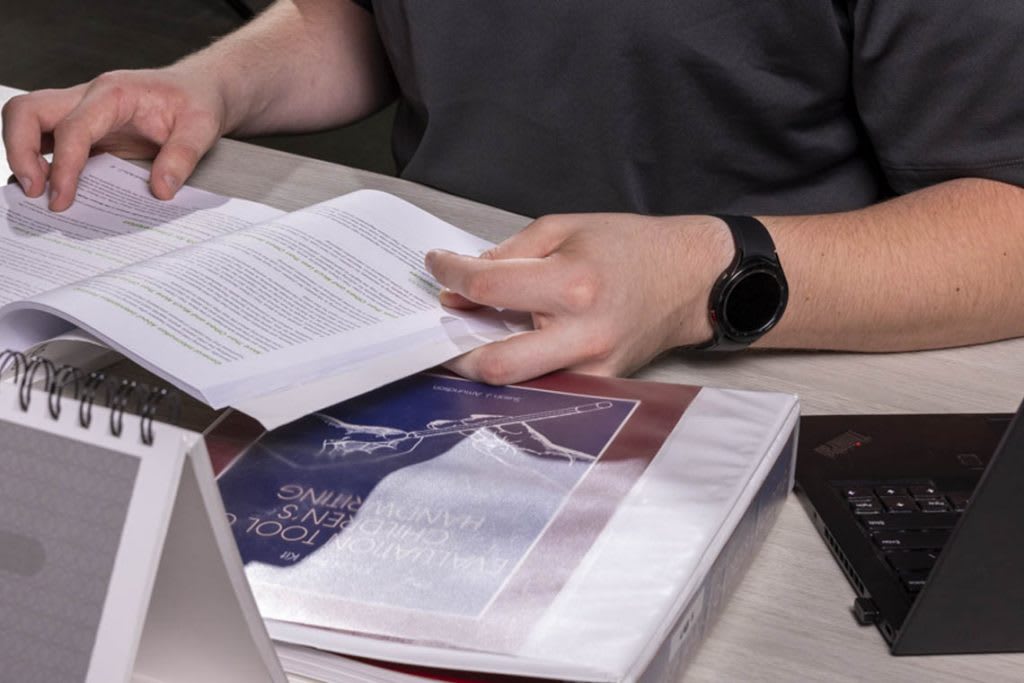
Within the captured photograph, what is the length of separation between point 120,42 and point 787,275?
10.4 ft

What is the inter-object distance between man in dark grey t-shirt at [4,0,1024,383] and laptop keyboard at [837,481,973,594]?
18 centimetres

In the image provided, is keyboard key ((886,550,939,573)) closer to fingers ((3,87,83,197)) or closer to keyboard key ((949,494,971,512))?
keyboard key ((949,494,971,512))

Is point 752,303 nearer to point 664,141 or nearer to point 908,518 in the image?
point 908,518

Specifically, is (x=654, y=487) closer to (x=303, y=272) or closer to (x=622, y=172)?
(x=303, y=272)

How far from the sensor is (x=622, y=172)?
50.3 inches

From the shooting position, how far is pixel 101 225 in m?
1.06

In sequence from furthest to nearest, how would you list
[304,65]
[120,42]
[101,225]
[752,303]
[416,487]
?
[120,42]
[304,65]
[101,225]
[752,303]
[416,487]

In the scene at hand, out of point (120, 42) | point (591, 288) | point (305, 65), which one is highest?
point (591, 288)

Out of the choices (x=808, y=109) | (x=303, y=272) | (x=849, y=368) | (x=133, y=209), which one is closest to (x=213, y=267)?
(x=303, y=272)

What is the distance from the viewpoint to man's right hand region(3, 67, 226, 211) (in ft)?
3.69

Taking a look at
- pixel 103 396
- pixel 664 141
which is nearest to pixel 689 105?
pixel 664 141

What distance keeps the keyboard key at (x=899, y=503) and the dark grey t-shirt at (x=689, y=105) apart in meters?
0.35

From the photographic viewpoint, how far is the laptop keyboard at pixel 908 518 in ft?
2.42

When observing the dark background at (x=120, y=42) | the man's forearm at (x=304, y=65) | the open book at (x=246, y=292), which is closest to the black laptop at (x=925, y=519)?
the open book at (x=246, y=292)
